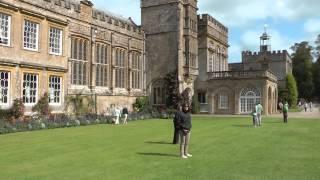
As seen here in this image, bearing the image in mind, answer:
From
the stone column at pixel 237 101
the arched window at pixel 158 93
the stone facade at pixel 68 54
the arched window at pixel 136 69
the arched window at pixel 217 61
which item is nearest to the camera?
the stone facade at pixel 68 54

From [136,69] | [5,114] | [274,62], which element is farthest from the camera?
[274,62]

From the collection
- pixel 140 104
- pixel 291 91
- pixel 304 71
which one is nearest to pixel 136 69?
pixel 140 104

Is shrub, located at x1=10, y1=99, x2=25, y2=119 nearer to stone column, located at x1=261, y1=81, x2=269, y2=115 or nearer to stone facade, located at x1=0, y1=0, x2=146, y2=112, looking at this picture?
stone facade, located at x1=0, y1=0, x2=146, y2=112

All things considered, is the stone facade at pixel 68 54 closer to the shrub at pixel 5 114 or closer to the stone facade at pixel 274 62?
the shrub at pixel 5 114

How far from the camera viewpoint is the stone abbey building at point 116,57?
89.4ft

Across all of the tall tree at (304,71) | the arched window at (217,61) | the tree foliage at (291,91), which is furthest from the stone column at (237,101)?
the tall tree at (304,71)

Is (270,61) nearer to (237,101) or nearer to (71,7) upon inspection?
(237,101)

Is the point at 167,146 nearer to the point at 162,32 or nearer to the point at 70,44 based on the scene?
the point at 70,44

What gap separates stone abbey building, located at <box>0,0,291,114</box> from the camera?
27.2 m

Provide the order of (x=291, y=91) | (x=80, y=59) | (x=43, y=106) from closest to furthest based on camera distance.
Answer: (x=43, y=106) → (x=80, y=59) → (x=291, y=91)

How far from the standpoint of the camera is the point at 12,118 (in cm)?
2481

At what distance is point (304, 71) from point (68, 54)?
199ft

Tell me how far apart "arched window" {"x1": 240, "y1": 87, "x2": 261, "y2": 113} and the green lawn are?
26193 millimetres

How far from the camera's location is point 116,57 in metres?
38.0
